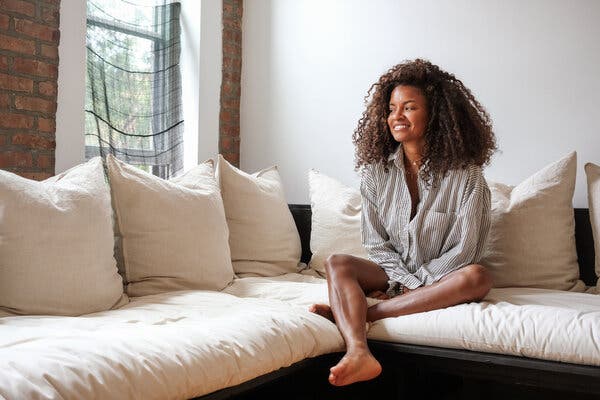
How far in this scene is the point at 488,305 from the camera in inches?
91.6

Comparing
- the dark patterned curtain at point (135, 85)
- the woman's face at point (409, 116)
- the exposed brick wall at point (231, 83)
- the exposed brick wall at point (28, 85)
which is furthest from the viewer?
the exposed brick wall at point (231, 83)

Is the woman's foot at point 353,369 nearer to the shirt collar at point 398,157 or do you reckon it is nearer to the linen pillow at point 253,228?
the shirt collar at point 398,157

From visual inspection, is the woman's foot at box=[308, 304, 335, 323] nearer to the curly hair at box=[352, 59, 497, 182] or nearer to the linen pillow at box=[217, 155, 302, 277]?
the curly hair at box=[352, 59, 497, 182]

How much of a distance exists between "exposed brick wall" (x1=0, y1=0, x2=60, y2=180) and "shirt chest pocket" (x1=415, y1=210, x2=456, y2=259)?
65.4 inches

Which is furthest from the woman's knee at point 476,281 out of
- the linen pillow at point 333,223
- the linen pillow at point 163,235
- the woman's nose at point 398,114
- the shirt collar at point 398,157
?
the linen pillow at point 163,235

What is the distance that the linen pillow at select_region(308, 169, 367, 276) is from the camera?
321cm

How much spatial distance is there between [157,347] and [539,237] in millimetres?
1698

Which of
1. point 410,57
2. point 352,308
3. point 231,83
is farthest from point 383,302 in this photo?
point 231,83

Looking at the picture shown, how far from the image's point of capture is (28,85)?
3.06 m

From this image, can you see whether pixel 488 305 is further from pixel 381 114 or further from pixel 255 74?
pixel 255 74

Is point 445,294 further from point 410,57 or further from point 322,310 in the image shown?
point 410,57

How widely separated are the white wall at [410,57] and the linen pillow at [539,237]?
13.1 inches

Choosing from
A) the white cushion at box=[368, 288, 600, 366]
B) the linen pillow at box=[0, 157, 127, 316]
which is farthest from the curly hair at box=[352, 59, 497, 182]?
the linen pillow at box=[0, 157, 127, 316]

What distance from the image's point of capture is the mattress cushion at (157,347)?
4.78 feet
